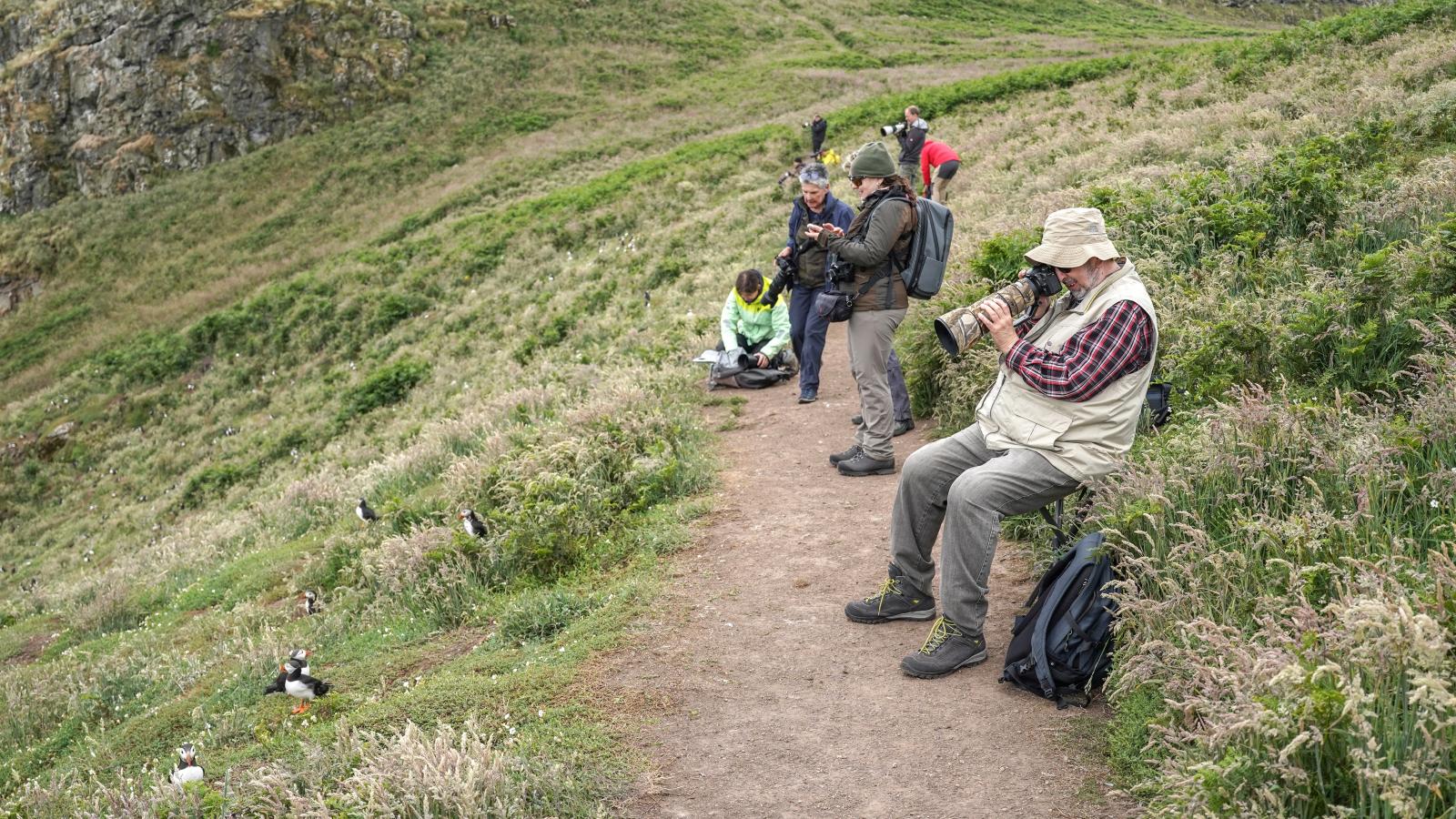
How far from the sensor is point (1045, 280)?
517 centimetres

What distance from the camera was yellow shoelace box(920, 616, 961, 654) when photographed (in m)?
5.12

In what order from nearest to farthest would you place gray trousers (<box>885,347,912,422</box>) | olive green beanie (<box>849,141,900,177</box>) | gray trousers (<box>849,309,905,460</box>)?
olive green beanie (<box>849,141,900,177</box>)
gray trousers (<box>849,309,905,460</box>)
gray trousers (<box>885,347,912,422</box>)

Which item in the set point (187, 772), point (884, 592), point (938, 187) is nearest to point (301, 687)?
point (187, 772)

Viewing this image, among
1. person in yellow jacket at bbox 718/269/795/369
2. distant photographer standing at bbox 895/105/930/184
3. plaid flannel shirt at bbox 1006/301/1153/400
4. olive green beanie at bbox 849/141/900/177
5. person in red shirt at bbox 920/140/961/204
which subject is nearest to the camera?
plaid flannel shirt at bbox 1006/301/1153/400

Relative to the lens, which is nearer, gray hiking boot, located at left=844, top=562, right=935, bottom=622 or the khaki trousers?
gray hiking boot, located at left=844, top=562, right=935, bottom=622

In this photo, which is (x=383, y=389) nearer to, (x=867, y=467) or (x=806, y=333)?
(x=806, y=333)

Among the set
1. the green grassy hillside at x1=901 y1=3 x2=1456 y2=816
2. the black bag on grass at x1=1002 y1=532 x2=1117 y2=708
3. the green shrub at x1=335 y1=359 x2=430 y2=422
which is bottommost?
the green shrub at x1=335 y1=359 x2=430 y2=422

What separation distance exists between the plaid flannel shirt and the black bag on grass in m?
0.71

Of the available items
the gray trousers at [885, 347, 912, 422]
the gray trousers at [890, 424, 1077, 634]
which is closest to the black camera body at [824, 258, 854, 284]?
the gray trousers at [885, 347, 912, 422]

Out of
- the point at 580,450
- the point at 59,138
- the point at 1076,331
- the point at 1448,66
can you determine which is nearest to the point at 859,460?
the point at 580,450

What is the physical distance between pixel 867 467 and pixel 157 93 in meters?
41.1

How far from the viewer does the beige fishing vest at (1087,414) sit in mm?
4898

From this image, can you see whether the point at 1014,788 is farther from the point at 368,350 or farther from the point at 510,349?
the point at 368,350

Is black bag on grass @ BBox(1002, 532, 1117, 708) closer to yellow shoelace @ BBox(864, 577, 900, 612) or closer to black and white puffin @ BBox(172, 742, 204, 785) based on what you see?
yellow shoelace @ BBox(864, 577, 900, 612)
